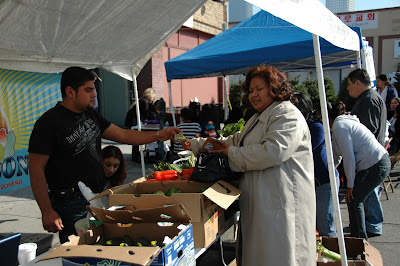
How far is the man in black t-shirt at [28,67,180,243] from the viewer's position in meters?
2.54

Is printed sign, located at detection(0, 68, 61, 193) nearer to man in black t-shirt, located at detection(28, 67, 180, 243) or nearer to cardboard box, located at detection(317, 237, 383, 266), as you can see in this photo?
man in black t-shirt, located at detection(28, 67, 180, 243)

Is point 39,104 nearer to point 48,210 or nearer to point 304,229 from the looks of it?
point 48,210

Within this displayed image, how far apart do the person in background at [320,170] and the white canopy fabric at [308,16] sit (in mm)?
752

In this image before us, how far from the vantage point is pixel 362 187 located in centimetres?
411

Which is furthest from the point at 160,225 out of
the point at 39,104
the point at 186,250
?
the point at 39,104

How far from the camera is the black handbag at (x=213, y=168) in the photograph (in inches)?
101

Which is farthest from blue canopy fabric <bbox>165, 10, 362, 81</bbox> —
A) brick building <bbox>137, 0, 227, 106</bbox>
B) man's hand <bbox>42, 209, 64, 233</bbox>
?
brick building <bbox>137, 0, 227, 106</bbox>

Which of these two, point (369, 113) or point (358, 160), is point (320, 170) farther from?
point (369, 113)

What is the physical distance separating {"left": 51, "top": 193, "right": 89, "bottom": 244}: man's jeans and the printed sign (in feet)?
3.37

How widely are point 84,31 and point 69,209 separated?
5.38 ft

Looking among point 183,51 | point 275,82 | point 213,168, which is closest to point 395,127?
point 275,82

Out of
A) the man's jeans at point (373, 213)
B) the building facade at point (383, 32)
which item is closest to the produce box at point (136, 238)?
the man's jeans at point (373, 213)

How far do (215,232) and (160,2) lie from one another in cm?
214

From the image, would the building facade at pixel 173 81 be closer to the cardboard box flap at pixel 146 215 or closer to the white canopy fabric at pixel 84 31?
the white canopy fabric at pixel 84 31
